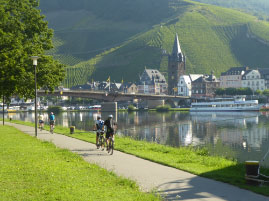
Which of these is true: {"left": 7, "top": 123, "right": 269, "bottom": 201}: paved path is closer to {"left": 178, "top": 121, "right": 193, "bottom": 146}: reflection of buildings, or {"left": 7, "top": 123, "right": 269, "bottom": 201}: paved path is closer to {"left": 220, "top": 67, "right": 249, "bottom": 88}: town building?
{"left": 178, "top": 121, "right": 193, "bottom": 146}: reflection of buildings

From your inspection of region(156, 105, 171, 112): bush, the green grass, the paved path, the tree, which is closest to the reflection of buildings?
the tree

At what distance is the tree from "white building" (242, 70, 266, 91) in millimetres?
136620

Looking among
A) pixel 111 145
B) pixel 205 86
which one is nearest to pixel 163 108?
pixel 205 86

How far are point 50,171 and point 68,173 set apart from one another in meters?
0.76

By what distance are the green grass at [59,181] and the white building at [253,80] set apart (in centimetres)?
15670

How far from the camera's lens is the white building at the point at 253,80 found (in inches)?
6481

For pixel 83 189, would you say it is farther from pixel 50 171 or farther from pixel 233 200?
pixel 233 200

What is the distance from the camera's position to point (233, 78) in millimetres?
175000

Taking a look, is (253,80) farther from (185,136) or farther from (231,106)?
(185,136)

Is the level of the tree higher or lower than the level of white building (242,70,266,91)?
lower

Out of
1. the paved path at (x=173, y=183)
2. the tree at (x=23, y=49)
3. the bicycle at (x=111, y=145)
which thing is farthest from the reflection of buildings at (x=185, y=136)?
the paved path at (x=173, y=183)

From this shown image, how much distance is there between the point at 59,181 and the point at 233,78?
170 metres

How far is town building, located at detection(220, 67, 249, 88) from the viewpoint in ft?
566

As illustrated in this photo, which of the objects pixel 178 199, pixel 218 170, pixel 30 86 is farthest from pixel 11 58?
pixel 178 199
